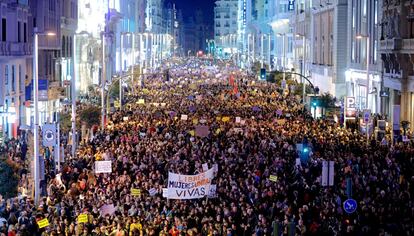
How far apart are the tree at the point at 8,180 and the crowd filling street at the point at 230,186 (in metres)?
0.90

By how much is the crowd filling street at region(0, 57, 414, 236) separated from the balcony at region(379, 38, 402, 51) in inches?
414

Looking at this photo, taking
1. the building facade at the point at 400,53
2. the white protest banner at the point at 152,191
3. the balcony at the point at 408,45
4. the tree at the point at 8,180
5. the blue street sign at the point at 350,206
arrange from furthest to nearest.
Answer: the building facade at the point at 400,53, the balcony at the point at 408,45, the tree at the point at 8,180, the white protest banner at the point at 152,191, the blue street sign at the point at 350,206

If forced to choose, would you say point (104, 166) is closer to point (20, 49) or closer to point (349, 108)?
point (349, 108)

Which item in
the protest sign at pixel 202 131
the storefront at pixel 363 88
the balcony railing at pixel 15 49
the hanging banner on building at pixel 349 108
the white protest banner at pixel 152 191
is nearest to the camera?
the white protest banner at pixel 152 191

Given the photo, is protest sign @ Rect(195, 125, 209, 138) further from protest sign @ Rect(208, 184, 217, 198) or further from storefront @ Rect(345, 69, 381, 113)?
storefront @ Rect(345, 69, 381, 113)

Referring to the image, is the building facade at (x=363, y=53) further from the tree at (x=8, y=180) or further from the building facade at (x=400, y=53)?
the tree at (x=8, y=180)

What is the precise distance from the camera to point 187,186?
25.7 m

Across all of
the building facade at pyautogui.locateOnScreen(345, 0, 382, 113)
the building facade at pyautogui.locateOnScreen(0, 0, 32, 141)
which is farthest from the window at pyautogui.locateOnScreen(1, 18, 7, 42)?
the building facade at pyautogui.locateOnScreen(345, 0, 382, 113)

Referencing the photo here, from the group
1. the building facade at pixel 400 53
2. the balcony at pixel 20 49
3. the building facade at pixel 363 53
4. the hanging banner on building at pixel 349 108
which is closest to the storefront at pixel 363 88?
the building facade at pixel 363 53

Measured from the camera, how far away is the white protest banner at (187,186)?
25.6 m

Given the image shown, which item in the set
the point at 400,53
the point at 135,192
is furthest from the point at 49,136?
the point at 400,53

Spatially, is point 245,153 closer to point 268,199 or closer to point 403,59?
point 268,199

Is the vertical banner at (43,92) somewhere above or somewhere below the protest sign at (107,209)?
above

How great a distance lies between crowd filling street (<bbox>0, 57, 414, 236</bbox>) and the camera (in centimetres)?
2286
